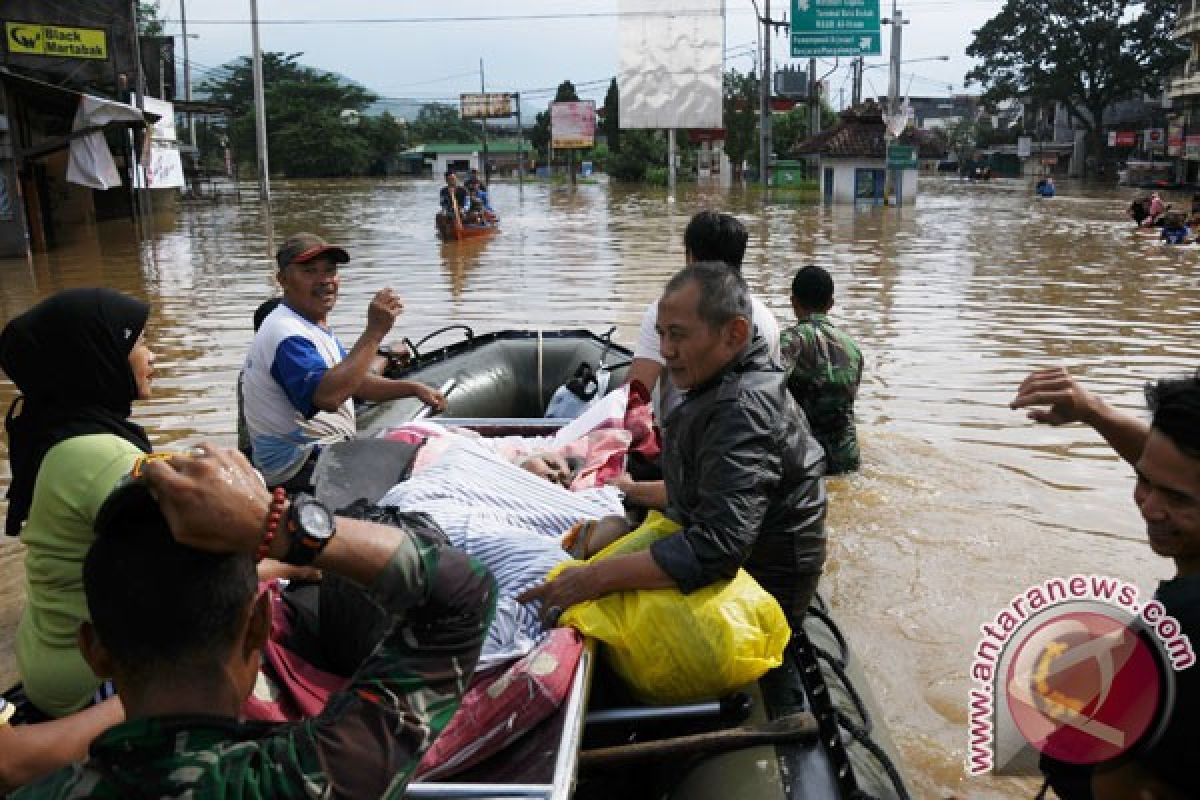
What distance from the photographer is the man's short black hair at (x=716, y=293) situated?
245 cm

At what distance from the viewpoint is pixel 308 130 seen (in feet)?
191

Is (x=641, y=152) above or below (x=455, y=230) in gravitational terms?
above

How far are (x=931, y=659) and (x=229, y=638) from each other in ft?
11.6

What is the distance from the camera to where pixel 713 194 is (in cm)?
3684

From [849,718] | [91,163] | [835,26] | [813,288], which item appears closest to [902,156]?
[835,26]

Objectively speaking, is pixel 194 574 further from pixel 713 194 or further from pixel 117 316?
pixel 713 194

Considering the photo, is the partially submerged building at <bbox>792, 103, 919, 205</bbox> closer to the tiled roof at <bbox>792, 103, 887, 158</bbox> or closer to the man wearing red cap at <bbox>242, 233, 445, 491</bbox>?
the tiled roof at <bbox>792, 103, 887, 158</bbox>

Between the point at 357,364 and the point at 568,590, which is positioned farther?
the point at 357,364

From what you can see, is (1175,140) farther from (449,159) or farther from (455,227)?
(449,159)

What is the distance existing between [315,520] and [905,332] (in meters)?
10.1

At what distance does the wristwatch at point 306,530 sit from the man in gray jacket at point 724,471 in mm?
1114

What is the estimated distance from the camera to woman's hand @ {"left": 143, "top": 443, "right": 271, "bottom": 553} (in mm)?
1143

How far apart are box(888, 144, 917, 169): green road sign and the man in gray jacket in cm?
Result: 2776

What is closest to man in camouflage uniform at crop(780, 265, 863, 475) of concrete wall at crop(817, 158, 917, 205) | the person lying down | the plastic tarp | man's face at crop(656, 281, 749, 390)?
the person lying down
